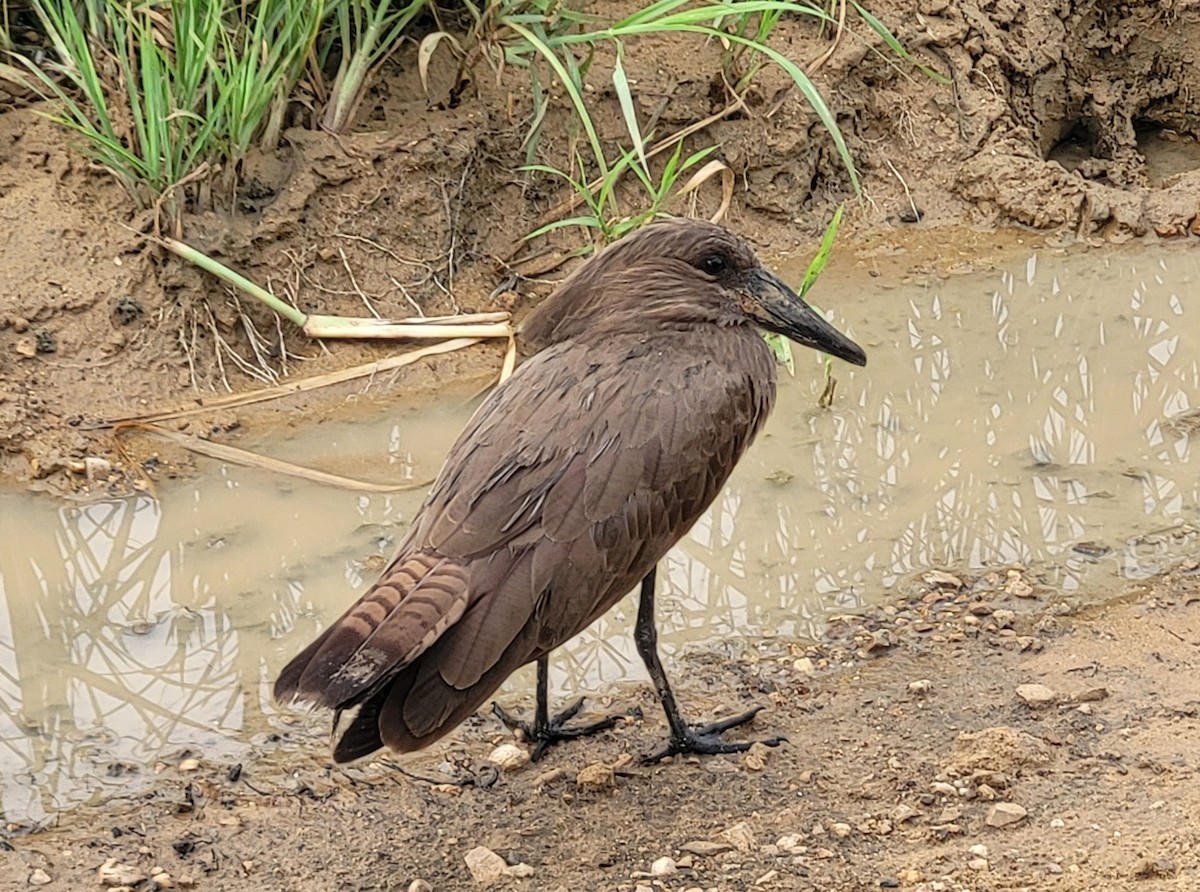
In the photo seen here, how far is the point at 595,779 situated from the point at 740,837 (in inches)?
17.1

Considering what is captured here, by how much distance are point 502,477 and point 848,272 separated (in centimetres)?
287

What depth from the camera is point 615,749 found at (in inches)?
152

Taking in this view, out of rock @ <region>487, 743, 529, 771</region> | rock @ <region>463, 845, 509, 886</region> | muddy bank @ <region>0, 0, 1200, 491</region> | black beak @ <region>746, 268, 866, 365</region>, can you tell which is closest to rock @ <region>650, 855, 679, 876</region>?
rock @ <region>463, 845, 509, 886</region>

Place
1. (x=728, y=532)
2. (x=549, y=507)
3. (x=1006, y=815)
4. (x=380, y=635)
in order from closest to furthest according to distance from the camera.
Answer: (x=380, y=635) < (x=1006, y=815) < (x=549, y=507) < (x=728, y=532)

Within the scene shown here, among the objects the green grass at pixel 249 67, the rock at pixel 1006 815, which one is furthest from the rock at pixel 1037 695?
the green grass at pixel 249 67

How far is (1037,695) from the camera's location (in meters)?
3.78

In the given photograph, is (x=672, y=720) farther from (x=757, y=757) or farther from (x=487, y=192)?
(x=487, y=192)

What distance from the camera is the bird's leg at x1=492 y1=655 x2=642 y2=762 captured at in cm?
385

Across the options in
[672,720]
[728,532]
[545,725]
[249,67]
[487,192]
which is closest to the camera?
[672,720]

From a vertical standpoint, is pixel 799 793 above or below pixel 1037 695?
below

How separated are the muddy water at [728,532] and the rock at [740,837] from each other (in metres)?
0.85

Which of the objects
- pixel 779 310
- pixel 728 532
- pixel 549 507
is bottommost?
pixel 728 532

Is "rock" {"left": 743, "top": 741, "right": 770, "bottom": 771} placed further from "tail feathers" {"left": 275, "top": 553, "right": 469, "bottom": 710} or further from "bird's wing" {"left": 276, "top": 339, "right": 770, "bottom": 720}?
"tail feathers" {"left": 275, "top": 553, "right": 469, "bottom": 710}

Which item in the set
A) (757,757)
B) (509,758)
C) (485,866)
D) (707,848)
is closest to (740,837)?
(707,848)
